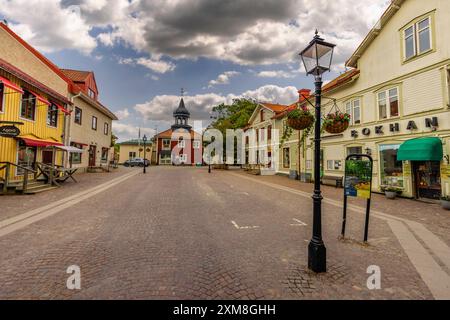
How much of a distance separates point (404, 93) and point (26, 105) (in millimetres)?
21321

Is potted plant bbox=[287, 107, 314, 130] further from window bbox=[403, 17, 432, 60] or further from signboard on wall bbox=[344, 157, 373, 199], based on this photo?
window bbox=[403, 17, 432, 60]

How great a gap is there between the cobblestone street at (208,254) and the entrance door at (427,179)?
11.3ft

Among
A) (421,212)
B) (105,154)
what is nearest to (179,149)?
(105,154)

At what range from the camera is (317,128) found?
4.04m

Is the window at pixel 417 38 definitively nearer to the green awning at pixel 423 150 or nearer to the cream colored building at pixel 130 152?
the green awning at pixel 423 150

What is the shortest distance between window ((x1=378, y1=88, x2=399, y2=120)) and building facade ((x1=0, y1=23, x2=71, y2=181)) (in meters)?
18.8

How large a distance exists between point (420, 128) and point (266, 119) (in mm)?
18953

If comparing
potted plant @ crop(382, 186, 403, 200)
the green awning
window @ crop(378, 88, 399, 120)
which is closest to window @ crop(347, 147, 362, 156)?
window @ crop(378, 88, 399, 120)

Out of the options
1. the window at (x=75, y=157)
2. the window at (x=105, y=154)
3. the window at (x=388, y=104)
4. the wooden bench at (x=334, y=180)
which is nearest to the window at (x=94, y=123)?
the window at (x=75, y=157)

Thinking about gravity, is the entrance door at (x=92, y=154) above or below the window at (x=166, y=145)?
below

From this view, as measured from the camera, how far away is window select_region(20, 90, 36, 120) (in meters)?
12.8

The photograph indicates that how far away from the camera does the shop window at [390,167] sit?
1226cm

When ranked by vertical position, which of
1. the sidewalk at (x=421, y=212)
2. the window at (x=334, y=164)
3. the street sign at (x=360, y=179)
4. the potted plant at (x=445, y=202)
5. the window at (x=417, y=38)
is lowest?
the sidewalk at (x=421, y=212)

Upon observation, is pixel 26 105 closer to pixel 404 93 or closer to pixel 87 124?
pixel 87 124
